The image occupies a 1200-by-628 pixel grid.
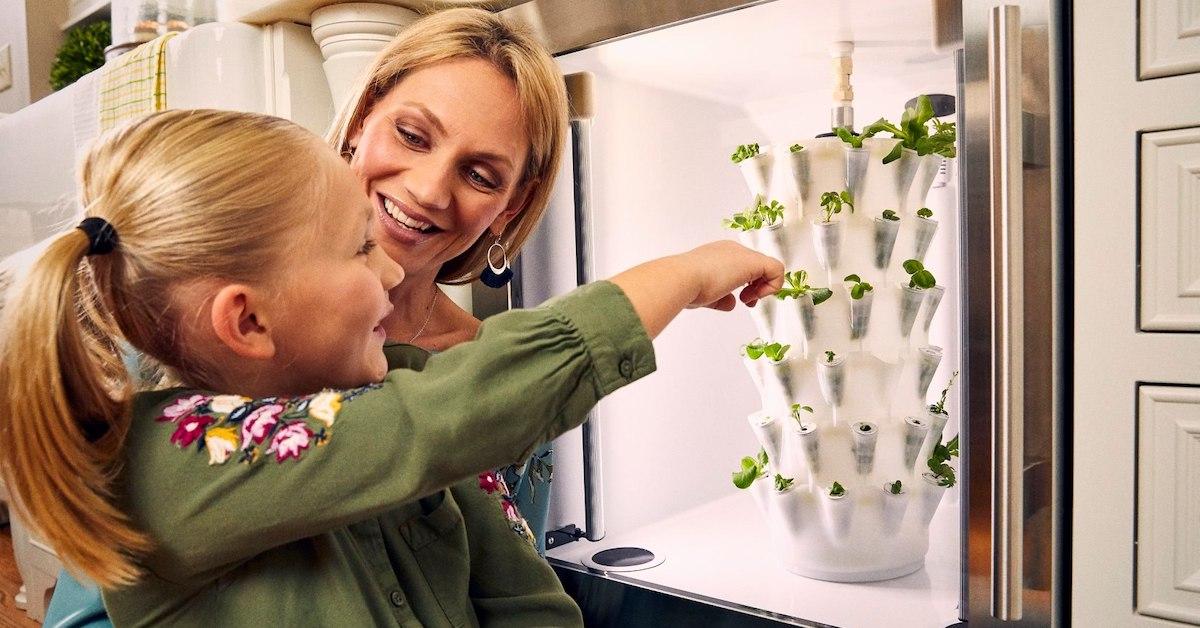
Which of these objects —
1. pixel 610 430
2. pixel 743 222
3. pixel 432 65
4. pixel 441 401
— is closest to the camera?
pixel 441 401

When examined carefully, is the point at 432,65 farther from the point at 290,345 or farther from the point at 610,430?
the point at 610,430

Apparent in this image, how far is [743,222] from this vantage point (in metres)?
1.02

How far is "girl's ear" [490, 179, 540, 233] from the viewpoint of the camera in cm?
97

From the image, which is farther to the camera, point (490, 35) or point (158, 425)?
point (490, 35)

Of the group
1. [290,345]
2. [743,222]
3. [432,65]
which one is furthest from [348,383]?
[743,222]

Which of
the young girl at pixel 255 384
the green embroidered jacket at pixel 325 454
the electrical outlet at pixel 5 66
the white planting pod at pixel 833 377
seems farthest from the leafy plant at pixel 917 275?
the electrical outlet at pixel 5 66

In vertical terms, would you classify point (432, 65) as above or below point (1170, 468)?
above

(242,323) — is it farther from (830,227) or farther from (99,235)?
(830,227)

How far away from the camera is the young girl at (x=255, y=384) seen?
1.51 feet

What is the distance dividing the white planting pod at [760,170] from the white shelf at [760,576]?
45cm

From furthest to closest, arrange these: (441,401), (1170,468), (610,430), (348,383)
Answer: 1. (610,430)
2. (1170,468)
3. (348,383)
4. (441,401)

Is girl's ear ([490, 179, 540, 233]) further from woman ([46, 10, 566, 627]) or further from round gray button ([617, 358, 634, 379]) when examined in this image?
round gray button ([617, 358, 634, 379])

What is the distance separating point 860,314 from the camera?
954 millimetres

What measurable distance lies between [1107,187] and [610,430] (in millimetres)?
683
